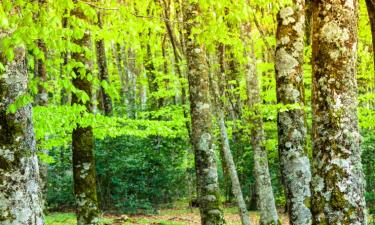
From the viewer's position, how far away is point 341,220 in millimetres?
4027

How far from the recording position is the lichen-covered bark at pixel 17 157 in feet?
15.0

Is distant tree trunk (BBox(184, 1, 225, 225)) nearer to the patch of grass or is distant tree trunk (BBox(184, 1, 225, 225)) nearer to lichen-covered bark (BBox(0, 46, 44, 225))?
lichen-covered bark (BBox(0, 46, 44, 225))

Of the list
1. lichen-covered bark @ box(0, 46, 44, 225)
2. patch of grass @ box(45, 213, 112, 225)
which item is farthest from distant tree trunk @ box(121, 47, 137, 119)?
lichen-covered bark @ box(0, 46, 44, 225)

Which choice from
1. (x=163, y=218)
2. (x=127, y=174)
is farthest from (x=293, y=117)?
(x=127, y=174)

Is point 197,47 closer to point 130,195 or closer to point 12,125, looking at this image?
point 12,125

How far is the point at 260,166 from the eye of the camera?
44.0 ft

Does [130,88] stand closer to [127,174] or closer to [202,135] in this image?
[127,174]

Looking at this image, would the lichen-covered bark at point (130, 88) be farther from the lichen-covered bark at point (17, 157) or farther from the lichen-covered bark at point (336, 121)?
the lichen-covered bark at point (336, 121)

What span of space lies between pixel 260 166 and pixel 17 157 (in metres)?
9.70

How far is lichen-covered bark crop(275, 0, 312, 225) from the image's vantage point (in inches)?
258

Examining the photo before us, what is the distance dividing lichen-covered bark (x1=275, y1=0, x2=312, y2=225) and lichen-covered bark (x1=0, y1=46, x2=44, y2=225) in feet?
11.7

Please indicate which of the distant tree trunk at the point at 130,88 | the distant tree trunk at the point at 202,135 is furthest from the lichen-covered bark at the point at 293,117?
the distant tree trunk at the point at 130,88

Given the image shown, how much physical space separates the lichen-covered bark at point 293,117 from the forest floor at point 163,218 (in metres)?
10.5

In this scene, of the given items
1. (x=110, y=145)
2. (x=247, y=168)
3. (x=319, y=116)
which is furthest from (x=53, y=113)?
(x=247, y=168)
